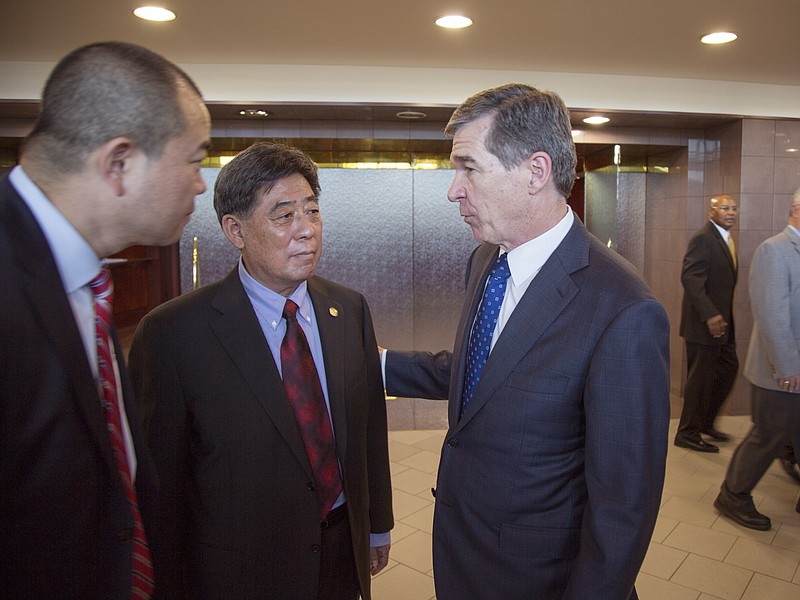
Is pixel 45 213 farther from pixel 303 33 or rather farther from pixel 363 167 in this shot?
pixel 363 167

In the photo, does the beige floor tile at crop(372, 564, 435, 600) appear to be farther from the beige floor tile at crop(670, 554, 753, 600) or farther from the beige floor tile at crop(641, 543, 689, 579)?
the beige floor tile at crop(670, 554, 753, 600)

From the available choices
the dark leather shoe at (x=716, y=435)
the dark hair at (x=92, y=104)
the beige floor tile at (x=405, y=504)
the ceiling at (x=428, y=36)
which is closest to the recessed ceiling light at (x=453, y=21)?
the ceiling at (x=428, y=36)

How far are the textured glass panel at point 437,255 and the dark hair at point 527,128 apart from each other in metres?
4.79

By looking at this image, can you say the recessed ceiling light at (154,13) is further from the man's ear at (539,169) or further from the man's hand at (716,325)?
the man's hand at (716,325)

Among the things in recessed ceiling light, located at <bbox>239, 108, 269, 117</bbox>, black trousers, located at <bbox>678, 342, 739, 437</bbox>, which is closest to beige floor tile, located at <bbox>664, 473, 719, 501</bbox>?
black trousers, located at <bbox>678, 342, 739, 437</bbox>

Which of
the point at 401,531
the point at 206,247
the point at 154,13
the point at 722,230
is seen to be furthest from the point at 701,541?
the point at 206,247

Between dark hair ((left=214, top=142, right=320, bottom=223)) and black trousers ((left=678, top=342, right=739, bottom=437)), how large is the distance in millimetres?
4225

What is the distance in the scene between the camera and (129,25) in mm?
3924

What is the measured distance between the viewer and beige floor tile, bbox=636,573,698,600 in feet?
10.0

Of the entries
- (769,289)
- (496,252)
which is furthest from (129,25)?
(769,289)

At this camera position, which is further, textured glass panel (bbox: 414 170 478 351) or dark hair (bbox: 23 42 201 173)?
textured glass panel (bbox: 414 170 478 351)

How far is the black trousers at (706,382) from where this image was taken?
4.95 meters

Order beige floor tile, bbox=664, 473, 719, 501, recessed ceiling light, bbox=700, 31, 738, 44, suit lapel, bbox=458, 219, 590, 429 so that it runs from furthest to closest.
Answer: beige floor tile, bbox=664, 473, 719, 501 < recessed ceiling light, bbox=700, 31, 738, 44 < suit lapel, bbox=458, 219, 590, 429

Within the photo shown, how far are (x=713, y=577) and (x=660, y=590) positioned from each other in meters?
0.34
